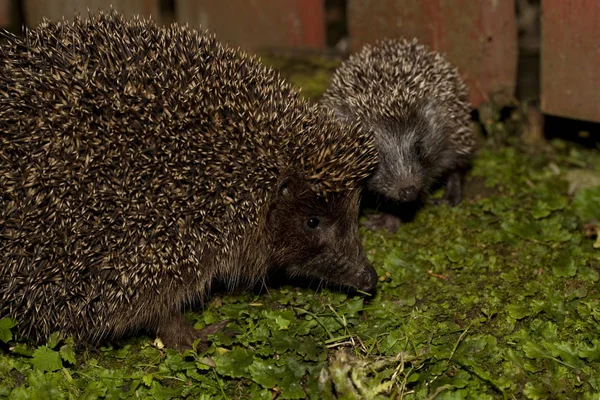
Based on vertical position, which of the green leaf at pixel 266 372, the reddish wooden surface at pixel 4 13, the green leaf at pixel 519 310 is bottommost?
the green leaf at pixel 266 372

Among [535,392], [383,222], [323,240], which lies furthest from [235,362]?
[383,222]

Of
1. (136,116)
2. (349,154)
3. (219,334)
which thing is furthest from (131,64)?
(219,334)

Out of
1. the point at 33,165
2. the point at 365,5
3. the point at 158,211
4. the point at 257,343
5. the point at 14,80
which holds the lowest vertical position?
the point at 257,343

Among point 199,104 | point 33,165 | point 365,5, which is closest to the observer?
point 33,165

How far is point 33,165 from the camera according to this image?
184 inches

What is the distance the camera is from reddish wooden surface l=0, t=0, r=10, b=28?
9016 mm

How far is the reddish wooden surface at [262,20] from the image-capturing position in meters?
9.00

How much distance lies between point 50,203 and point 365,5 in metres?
4.43

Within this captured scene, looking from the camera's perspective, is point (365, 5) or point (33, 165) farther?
point (365, 5)

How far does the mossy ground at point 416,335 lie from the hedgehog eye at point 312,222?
62 cm

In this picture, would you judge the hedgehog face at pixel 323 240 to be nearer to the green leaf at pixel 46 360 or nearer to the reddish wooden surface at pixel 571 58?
the green leaf at pixel 46 360

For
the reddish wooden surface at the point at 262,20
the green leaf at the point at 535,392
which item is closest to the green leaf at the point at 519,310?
the green leaf at the point at 535,392

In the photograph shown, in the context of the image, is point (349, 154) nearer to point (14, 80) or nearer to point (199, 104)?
point (199, 104)

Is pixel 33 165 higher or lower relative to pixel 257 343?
higher
